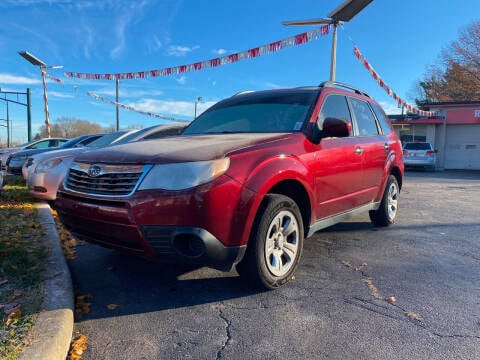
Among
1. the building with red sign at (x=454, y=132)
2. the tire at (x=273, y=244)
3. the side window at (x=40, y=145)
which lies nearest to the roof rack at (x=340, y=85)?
the tire at (x=273, y=244)

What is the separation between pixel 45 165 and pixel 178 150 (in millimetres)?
4863

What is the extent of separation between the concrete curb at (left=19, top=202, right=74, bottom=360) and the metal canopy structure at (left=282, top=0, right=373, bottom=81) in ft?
36.7

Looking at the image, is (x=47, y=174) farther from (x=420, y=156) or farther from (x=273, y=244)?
(x=420, y=156)

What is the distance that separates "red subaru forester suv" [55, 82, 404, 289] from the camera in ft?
8.59

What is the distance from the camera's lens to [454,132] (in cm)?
2353

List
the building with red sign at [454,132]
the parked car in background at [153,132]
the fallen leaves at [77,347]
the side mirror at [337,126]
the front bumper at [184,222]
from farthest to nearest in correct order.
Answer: the building with red sign at [454,132], the parked car in background at [153,132], the side mirror at [337,126], the front bumper at [184,222], the fallen leaves at [77,347]

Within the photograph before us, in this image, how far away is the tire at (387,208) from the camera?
532cm

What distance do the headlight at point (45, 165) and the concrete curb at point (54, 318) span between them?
3.55 meters

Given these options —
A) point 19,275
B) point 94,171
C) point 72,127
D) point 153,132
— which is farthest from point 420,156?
point 72,127

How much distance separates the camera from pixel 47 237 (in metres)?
4.36

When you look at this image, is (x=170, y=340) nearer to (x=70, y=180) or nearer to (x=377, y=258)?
(x=70, y=180)

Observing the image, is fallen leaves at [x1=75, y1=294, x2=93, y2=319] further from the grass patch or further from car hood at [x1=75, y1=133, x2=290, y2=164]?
car hood at [x1=75, y1=133, x2=290, y2=164]

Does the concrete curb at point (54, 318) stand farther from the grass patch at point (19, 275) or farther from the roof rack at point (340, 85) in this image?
the roof rack at point (340, 85)

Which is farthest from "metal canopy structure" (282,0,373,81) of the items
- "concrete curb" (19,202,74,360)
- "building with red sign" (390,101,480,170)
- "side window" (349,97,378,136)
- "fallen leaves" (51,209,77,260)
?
"building with red sign" (390,101,480,170)
